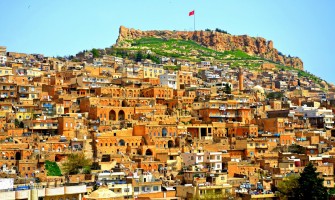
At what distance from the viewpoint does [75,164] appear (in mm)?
37188

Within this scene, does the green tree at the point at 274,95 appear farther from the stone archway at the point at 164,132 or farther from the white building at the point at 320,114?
the stone archway at the point at 164,132

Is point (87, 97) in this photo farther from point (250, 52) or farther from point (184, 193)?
point (250, 52)

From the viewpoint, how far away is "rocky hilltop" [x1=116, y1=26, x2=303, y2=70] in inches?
4265

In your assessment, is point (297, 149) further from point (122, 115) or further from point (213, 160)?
point (122, 115)

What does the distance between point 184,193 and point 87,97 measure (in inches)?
709

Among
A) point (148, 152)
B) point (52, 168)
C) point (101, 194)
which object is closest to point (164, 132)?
point (148, 152)

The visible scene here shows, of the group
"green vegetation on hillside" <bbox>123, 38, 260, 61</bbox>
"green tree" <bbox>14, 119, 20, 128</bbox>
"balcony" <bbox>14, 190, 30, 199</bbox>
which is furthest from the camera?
"green vegetation on hillside" <bbox>123, 38, 260, 61</bbox>

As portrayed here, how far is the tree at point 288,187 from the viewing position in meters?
34.0

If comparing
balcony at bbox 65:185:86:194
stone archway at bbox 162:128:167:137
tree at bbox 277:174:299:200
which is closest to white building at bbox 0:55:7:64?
stone archway at bbox 162:128:167:137

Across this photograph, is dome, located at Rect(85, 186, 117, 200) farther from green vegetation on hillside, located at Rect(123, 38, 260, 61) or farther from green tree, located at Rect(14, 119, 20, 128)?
green vegetation on hillside, located at Rect(123, 38, 260, 61)

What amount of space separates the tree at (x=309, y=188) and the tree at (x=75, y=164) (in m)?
12.1

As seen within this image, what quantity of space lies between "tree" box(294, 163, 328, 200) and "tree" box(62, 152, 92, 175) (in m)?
12.1

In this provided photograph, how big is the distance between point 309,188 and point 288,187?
1.27m

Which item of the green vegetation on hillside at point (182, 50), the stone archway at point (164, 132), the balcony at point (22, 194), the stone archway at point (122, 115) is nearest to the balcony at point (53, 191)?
the balcony at point (22, 194)
